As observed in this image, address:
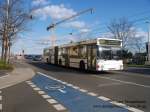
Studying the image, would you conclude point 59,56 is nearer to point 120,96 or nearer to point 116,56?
point 116,56

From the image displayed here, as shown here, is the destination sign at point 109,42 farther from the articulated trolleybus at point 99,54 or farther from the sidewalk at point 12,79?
the sidewalk at point 12,79

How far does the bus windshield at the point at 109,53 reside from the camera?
1195 inches

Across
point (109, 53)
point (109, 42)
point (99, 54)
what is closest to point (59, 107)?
point (99, 54)

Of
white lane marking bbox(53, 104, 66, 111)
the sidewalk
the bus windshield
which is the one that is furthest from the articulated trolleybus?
white lane marking bbox(53, 104, 66, 111)

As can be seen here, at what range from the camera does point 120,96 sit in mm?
14797

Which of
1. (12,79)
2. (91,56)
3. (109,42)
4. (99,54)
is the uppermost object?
(109,42)

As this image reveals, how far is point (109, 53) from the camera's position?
101ft

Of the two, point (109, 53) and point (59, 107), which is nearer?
point (59, 107)

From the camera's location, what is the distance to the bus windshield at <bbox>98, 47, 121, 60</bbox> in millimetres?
30344

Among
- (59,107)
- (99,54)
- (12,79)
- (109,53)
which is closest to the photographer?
(59,107)

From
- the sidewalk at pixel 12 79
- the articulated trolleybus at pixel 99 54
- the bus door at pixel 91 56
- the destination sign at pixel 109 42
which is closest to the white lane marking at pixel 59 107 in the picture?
the sidewalk at pixel 12 79

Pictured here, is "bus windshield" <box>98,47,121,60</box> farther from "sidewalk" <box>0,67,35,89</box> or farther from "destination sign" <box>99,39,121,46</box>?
"sidewalk" <box>0,67,35,89</box>

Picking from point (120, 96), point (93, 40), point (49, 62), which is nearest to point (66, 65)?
point (93, 40)

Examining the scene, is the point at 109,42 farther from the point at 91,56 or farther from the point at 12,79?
the point at 12,79
